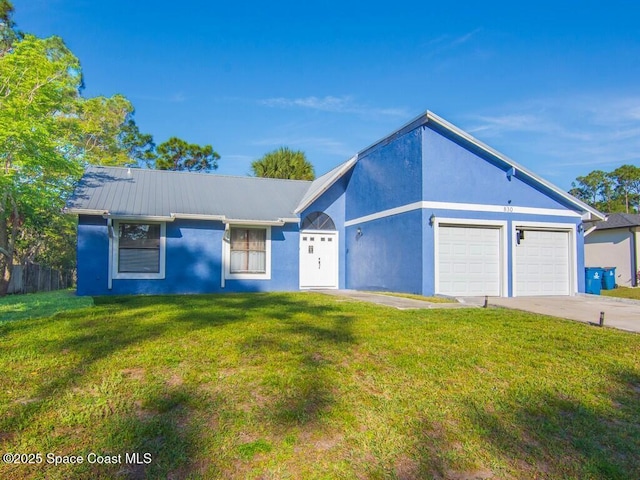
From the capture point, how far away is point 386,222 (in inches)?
517

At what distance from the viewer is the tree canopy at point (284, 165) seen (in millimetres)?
24922

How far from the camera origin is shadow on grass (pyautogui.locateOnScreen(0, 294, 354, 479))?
9.12ft

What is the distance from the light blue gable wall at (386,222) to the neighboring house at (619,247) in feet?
37.7

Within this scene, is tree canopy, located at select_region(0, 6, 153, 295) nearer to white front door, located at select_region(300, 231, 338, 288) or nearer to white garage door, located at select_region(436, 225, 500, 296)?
white front door, located at select_region(300, 231, 338, 288)

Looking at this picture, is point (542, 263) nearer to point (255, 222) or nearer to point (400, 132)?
point (400, 132)

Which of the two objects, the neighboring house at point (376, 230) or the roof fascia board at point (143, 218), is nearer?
the neighboring house at point (376, 230)

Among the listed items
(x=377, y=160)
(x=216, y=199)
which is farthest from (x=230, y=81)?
(x=377, y=160)

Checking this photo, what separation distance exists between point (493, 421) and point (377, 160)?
1135 centimetres

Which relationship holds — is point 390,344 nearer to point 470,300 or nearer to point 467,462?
point 467,462

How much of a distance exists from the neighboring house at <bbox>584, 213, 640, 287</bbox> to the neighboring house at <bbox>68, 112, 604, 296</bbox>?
837 cm

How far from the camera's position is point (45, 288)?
57.8ft

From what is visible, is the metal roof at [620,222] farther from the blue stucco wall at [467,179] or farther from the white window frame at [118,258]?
the white window frame at [118,258]

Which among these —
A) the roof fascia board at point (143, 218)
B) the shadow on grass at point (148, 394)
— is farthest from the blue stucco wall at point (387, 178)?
the shadow on grass at point (148, 394)

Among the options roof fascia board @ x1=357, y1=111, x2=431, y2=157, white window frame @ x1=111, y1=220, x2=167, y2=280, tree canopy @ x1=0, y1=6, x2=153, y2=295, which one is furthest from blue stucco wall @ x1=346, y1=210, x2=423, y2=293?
tree canopy @ x1=0, y1=6, x2=153, y2=295
